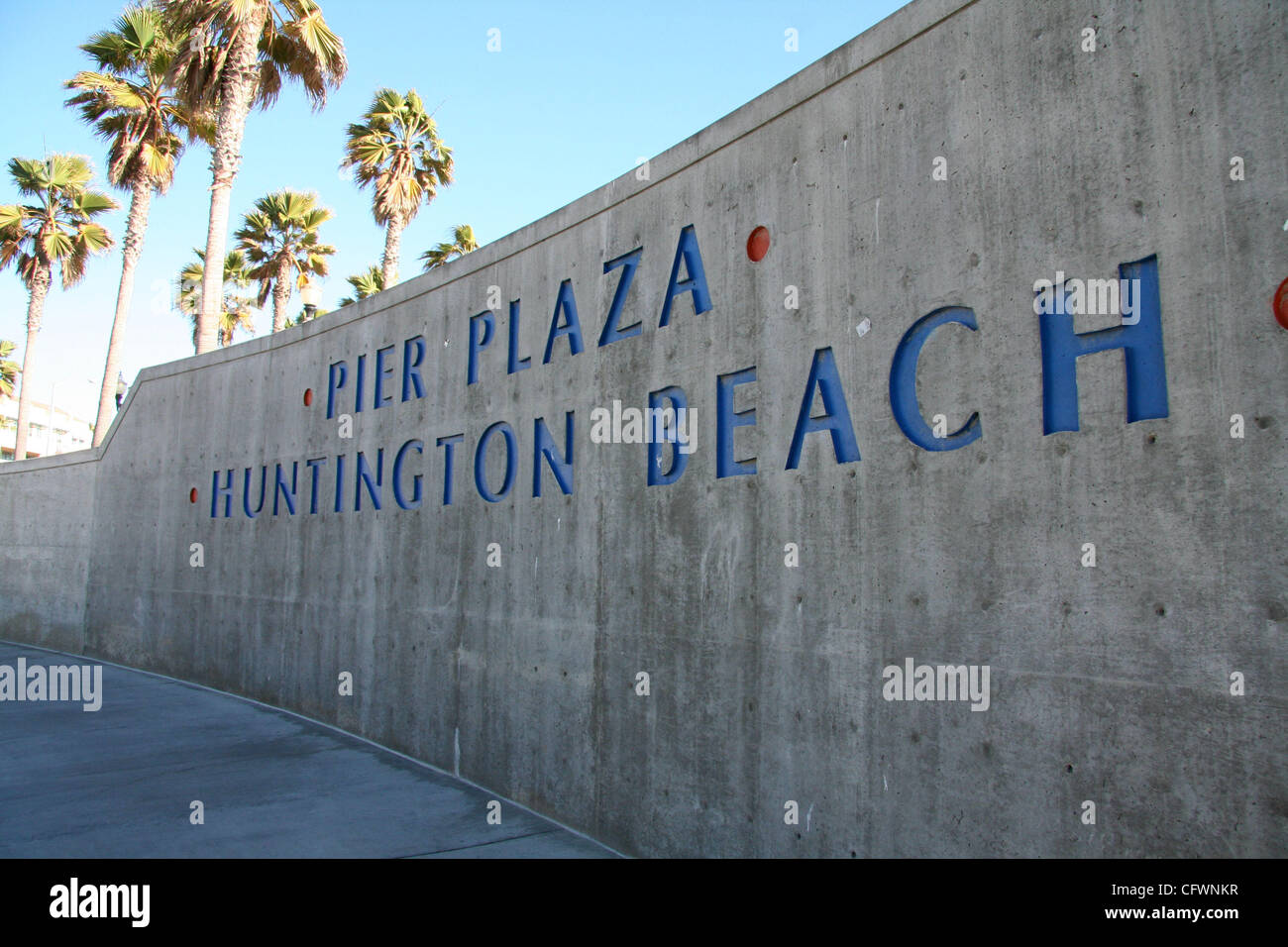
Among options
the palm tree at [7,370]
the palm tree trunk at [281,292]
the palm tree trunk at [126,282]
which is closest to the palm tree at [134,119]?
the palm tree trunk at [126,282]

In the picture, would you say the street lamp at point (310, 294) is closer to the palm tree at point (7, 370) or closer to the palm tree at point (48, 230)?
the palm tree at point (48, 230)

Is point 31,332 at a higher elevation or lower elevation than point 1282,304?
higher

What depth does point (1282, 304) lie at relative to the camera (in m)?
2.62

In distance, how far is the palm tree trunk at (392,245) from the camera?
788 inches

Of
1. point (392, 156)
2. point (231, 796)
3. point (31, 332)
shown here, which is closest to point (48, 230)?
point (31, 332)

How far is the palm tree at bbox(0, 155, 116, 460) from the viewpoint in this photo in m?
23.2

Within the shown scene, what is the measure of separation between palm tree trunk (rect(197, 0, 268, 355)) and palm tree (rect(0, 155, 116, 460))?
450 inches

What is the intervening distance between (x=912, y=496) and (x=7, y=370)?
51846 mm

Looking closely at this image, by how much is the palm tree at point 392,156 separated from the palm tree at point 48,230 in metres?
8.25

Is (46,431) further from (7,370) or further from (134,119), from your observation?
(134,119)

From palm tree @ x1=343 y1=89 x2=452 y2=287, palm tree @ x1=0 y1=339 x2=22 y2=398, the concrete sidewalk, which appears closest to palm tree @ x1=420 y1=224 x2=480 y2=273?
palm tree @ x1=343 y1=89 x2=452 y2=287
